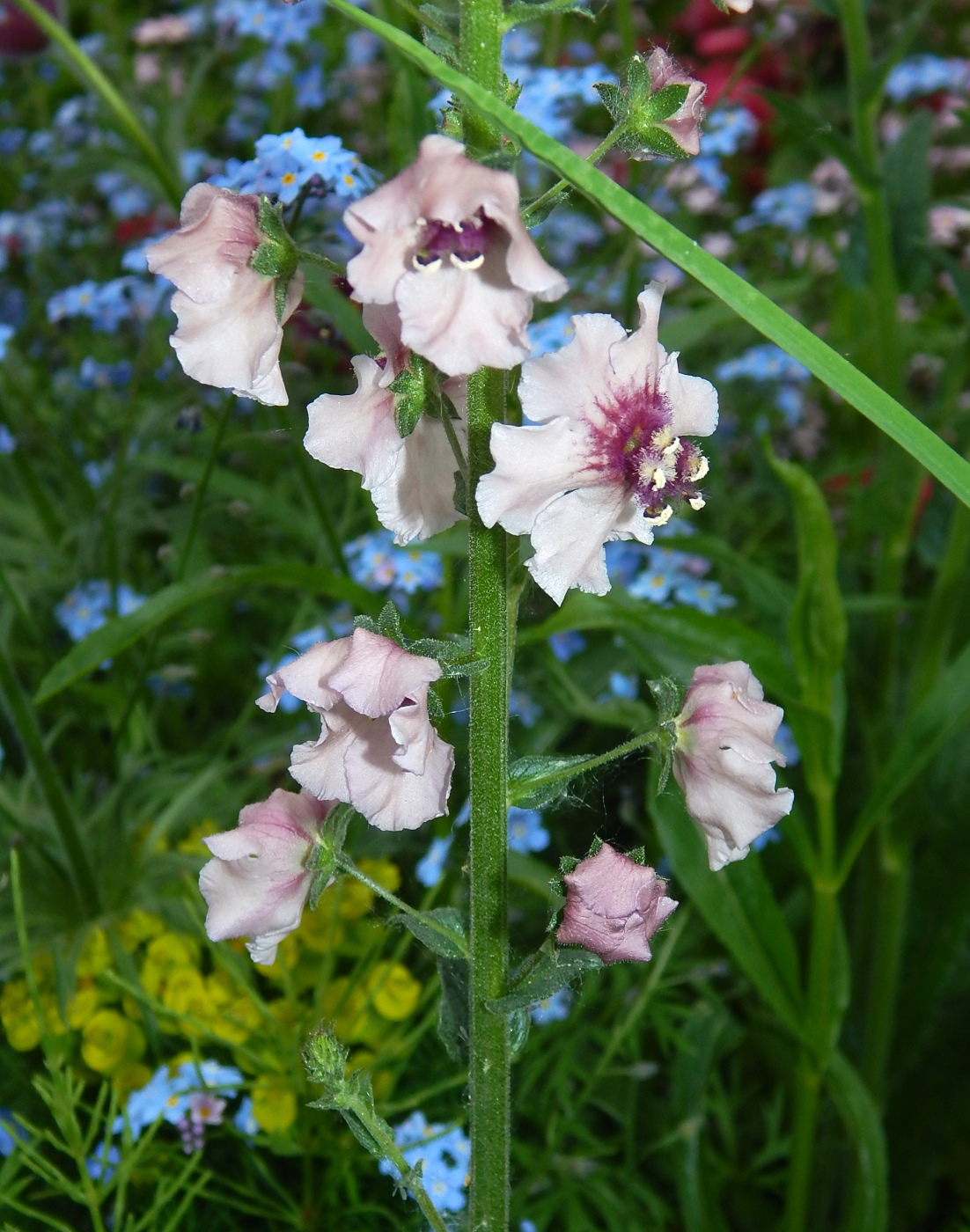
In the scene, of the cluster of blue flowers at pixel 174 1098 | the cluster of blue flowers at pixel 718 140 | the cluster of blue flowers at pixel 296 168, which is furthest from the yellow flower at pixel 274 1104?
the cluster of blue flowers at pixel 718 140

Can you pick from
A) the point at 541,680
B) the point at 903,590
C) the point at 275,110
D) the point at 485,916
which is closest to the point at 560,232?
the point at 275,110

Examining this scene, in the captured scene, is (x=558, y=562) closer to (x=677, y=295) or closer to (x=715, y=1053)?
(x=715, y=1053)

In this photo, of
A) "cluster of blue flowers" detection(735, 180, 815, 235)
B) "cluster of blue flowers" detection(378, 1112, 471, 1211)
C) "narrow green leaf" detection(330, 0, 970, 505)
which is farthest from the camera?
"cluster of blue flowers" detection(735, 180, 815, 235)

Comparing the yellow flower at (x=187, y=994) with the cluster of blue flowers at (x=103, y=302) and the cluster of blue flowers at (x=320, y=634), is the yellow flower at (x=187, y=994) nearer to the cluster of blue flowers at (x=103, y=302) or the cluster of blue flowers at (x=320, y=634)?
the cluster of blue flowers at (x=320, y=634)

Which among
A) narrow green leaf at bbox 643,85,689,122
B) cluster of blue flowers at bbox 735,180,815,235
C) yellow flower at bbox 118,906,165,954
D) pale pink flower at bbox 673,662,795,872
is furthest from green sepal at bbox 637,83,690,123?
cluster of blue flowers at bbox 735,180,815,235

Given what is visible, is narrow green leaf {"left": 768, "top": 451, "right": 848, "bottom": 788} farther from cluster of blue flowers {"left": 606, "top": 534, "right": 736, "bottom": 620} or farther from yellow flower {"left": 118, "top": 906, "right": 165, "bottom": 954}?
yellow flower {"left": 118, "top": 906, "right": 165, "bottom": 954}

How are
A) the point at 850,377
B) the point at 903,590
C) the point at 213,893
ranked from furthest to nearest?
1. the point at 903,590
2. the point at 213,893
3. the point at 850,377

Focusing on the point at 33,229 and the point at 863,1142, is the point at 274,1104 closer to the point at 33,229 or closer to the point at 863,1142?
the point at 863,1142
